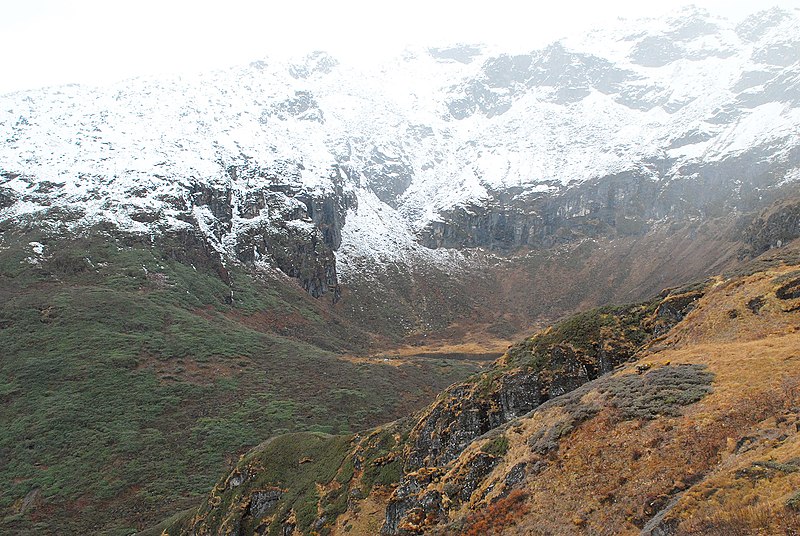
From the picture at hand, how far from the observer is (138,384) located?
93375 millimetres

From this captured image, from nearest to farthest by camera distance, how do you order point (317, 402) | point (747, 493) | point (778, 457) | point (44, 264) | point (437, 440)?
point (747, 493) → point (778, 457) → point (437, 440) → point (317, 402) → point (44, 264)

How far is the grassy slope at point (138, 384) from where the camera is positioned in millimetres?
68500

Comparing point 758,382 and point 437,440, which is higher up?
point 758,382

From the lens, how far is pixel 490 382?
30.4 meters

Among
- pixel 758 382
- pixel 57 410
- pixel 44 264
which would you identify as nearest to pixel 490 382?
pixel 758 382

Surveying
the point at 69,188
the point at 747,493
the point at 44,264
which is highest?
the point at 69,188

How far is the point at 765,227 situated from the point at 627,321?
104m

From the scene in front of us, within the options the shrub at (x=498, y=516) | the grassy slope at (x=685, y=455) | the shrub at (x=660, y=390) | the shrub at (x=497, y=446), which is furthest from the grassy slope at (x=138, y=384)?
the shrub at (x=660, y=390)

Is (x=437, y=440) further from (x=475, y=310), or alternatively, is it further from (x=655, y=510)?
(x=475, y=310)

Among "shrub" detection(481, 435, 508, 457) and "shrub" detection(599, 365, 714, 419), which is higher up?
"shrub" detection(599, 365, 714, 419)

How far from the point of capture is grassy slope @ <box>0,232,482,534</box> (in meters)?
68.5

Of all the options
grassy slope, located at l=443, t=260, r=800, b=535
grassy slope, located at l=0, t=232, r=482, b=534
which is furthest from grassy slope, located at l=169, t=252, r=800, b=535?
grassy slope, located at l=0, t=232, r=482, b=534

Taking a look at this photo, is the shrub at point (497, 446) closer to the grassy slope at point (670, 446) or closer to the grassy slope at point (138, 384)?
the grassy slope at point (670, 446)

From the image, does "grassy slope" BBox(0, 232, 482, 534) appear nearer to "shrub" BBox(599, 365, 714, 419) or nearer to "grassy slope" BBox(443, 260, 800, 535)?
"grassy slope" BBox(443, 260, 800, 535)
